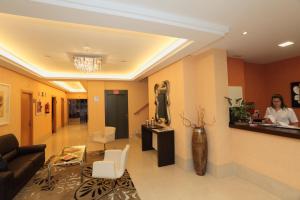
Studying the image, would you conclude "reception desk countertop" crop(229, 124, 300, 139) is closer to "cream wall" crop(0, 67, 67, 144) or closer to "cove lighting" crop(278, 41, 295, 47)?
"cove lighting" crop(278, 41, 295, 47)

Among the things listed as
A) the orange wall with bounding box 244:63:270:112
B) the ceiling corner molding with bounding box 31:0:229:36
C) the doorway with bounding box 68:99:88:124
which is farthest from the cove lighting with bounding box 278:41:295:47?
the doorway with bounding box 68:99:88:124

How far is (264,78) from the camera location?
5.18m

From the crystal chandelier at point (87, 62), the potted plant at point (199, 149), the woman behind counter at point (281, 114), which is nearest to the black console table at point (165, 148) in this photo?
the potted plant at point (199, 149)

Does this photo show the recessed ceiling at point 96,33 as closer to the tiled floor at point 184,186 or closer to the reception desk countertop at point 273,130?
the reception desk countertop at point 273,130

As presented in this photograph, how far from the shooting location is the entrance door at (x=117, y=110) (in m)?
7.45

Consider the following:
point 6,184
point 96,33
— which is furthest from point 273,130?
point 6,184

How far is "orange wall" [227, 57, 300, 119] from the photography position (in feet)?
14.0

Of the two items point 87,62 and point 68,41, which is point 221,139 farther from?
point 68,41

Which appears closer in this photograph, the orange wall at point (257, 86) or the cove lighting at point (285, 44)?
the cove lighting at point (285, 44)

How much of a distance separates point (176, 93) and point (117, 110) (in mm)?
4062

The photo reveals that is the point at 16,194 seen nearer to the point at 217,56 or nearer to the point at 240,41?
the point at 217,56

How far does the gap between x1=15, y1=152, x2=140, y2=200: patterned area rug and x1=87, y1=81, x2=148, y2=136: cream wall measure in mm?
3588

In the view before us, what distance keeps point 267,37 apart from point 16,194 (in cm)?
532

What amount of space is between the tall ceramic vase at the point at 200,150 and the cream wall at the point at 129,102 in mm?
4416
